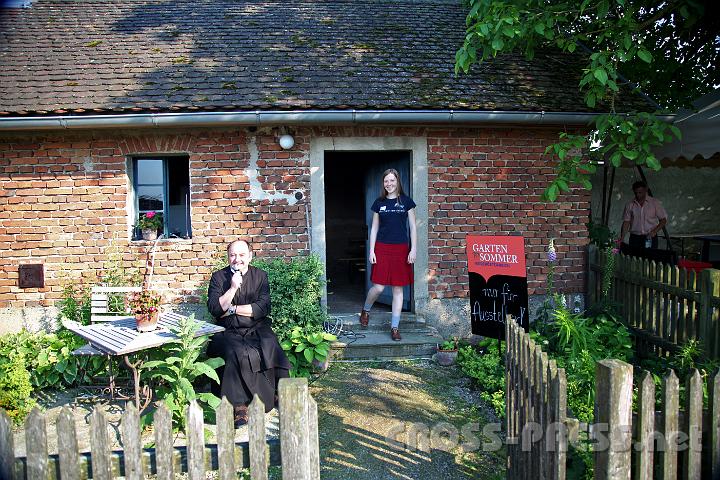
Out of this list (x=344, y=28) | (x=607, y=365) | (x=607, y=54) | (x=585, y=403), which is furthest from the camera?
(x=344, y=28)

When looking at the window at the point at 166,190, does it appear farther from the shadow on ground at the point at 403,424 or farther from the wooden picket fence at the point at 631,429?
the wooden picket fence at the point at 631,429

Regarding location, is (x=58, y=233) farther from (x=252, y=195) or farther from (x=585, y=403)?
(x=585, y=403)

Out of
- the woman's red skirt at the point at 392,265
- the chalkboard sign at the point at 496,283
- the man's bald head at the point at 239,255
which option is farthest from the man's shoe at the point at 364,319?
the man's bald head at the point at 239,255

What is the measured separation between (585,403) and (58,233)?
616cm

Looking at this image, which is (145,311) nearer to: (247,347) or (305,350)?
(247,347)

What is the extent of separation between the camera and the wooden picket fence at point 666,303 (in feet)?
17.1

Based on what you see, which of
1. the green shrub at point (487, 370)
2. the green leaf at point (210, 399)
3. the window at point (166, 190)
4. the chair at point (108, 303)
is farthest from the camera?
the window at point (166, 190)

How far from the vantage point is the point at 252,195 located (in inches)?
284

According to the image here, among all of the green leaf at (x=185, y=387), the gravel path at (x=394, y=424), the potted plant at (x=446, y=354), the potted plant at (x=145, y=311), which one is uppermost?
the potted plant at (x=145, y=311)

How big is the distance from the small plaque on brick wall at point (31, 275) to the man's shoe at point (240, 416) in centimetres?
374

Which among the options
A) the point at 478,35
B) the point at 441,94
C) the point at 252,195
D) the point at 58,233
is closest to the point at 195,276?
the point at 252,195

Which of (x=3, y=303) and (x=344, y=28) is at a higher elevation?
(x=344, y=28)

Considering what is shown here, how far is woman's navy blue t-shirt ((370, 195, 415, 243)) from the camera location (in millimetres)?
6648

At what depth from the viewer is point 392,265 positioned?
6727mm
